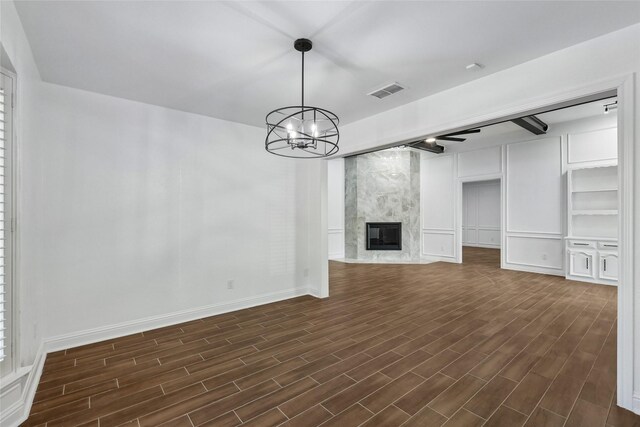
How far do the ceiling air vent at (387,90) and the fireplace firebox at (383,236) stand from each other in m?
5.17

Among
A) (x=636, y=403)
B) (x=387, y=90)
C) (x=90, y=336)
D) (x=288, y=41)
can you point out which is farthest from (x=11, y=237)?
(x=636, y=403)

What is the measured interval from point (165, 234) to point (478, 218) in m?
11.0

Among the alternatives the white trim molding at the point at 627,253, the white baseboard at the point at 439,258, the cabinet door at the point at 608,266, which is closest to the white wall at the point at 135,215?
the white trim molding at the point at 627,253

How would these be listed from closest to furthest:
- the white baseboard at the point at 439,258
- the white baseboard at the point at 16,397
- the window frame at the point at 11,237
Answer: the white baseboard at the point at 16,397 → the window frame at the point at 11,237 → the white baseboard at the point at 439,258

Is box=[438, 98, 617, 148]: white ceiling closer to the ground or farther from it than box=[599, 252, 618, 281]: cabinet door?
farther from it

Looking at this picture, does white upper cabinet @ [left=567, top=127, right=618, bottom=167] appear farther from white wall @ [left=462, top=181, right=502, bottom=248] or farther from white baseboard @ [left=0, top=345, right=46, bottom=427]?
white baseboard @ [left=0, top=345, right=46, bottom=427]

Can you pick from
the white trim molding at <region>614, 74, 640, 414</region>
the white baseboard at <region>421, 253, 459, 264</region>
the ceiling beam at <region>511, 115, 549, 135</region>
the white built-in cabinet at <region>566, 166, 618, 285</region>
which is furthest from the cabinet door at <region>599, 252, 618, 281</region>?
the white trim molding at <region>614, 74, 640, 414</region>

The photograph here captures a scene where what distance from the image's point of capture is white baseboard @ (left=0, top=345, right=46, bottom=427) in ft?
5.84

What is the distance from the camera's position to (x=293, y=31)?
220 cm

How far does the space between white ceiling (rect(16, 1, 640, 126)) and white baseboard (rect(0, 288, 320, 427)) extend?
2.50 m

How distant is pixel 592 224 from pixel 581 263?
815mm

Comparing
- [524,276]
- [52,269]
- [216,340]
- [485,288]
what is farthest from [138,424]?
[524,276]

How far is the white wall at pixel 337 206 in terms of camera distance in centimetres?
860

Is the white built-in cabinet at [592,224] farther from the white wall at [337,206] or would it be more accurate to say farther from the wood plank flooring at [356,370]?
the white wall at [337,206]
